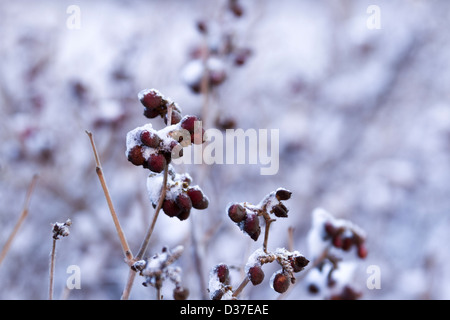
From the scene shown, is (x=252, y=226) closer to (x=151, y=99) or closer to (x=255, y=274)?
(x=255, y=274)

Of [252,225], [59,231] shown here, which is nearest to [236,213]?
[252,225]

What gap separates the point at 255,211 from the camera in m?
0.66

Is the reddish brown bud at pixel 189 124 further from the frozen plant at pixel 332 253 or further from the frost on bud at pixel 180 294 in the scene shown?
the frozen plant at pixel 332 253

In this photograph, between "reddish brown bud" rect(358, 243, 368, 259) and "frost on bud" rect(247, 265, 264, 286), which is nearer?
"frost on bud" rect(247, 265, 264, 286)

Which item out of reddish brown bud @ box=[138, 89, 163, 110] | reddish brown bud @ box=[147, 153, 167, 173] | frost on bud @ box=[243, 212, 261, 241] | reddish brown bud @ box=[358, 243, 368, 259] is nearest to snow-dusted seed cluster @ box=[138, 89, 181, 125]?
reddish brown bud @ box=[138, 89, 163, 110]

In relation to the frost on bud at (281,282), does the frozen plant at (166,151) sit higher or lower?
higher

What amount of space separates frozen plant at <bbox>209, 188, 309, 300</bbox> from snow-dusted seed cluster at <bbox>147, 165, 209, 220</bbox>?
54mm

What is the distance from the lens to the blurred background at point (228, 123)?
190 cm

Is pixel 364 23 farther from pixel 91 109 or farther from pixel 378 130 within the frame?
pixel 91 109

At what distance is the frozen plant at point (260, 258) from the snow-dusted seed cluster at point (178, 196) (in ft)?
0.18

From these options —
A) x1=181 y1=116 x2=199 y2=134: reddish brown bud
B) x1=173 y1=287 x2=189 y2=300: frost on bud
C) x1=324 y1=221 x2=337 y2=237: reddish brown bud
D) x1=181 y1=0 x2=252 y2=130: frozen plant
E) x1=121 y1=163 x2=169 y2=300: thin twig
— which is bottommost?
x1=173 y1=287 x2=189 y2=300: frost on bud

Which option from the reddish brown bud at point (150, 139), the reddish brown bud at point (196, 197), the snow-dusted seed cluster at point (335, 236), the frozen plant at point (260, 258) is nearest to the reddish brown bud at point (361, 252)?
the snow-dusted seed cluster at point (335, 236)

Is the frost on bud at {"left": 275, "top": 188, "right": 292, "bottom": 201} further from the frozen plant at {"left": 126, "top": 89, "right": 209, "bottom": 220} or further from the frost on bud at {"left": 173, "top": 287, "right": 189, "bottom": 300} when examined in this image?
the frost on bud at {"left": 173, "top": 287, "right": 189, "bottom": 300}

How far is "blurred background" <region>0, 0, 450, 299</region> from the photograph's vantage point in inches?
74.7
